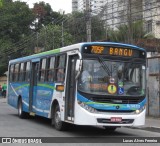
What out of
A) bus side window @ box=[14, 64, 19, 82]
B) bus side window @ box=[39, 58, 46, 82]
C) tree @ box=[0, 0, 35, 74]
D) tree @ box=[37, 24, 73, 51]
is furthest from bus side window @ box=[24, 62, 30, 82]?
tree @ box=[0, 0, 35, 74]

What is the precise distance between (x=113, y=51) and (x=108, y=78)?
969 millimetres

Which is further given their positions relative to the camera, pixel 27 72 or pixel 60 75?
pixel 27 72

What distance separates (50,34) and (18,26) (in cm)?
1423

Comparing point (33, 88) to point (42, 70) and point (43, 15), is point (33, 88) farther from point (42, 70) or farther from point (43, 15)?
point (43, 15)

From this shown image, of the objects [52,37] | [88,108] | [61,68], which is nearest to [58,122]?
[61,68]

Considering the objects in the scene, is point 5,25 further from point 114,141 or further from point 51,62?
point 114,141

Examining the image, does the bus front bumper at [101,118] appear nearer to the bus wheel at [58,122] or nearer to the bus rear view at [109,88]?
the bus rear view at [109,88]

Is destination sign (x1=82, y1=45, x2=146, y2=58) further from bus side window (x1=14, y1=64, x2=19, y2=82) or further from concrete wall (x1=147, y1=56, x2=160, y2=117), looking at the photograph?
bus side window (x1=14, y1=64, x2=19, y2=82)

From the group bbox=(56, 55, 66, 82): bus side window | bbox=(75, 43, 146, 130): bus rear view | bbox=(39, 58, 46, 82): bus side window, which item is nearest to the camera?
bbox=(75, 43, 146, 130): bus rear view

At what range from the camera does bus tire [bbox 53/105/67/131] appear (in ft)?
A: 47.0

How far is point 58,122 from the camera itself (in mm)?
14578

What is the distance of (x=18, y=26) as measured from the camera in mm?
62312

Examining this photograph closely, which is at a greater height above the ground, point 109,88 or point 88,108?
point 109,88

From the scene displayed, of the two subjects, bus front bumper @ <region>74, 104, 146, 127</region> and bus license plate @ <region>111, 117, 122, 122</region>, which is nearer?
bus front bumper @ <region>74, 104, 146, 127</region>
